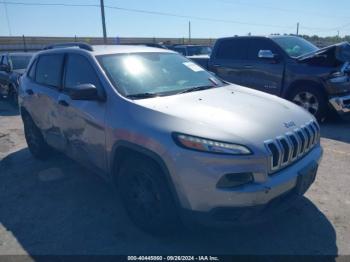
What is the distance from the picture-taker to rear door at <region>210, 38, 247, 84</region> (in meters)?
8.38

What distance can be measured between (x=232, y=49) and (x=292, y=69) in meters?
1.79

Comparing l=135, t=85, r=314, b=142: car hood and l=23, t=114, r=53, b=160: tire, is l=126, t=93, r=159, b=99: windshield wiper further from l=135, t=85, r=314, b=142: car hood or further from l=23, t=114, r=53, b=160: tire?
l=23, t=114, r=53, b=160: tire

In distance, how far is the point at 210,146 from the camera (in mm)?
2691

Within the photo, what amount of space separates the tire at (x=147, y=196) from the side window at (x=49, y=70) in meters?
1.89

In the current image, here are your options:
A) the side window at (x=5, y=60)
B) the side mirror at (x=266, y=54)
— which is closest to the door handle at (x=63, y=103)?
the side mirror at (x=266, y=54)

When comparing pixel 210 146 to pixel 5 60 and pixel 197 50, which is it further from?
pixel 197 50

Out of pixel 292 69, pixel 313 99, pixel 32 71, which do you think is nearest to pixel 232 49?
pixel 292 69

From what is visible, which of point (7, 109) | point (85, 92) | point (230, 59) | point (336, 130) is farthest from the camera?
point (7, 109)

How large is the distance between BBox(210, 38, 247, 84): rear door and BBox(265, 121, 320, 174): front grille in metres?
5.17

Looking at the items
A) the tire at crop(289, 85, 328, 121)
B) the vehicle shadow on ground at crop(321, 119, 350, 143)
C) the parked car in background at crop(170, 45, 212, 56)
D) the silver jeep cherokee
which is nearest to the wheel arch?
the silver jeep cherokee

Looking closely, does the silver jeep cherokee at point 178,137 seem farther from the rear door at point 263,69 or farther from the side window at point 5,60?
the side window at point 5,60

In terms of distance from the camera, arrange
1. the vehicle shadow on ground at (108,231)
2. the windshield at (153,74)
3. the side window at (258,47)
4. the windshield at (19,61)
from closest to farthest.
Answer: the vehicle shadow on ground at (108,231)
the windshield at (153,74)
the side window at (258,47)
the windshield at (19,61)

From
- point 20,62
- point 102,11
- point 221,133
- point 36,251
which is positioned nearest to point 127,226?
point 36,251

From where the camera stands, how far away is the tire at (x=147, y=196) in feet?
9.72
